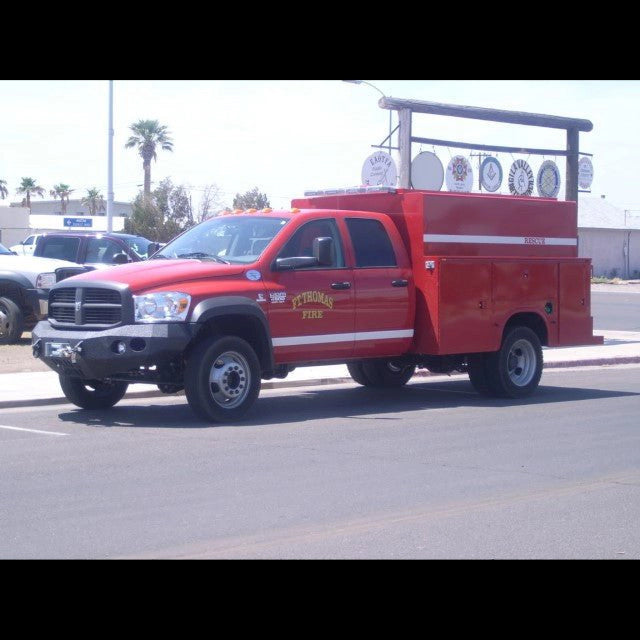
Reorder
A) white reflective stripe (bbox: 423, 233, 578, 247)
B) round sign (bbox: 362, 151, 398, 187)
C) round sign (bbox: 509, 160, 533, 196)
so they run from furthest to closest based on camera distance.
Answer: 1. round sign (bbox: 509, 160, 533, 196)
2. round sign (bbox: 362, 151, 398, 187)
3. white reflective stripe (bbox: 423, 233, 578, 247)

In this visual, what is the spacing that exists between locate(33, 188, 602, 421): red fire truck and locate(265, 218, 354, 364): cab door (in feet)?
0.06

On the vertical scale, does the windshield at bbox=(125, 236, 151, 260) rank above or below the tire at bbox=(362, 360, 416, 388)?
above

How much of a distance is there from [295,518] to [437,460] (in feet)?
8.72

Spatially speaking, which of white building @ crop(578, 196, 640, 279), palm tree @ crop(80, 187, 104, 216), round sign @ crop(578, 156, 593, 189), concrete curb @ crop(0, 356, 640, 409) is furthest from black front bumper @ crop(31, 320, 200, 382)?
palm tree @ crop(80, 187, 104, 216)

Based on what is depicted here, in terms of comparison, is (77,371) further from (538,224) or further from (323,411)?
(538,224)

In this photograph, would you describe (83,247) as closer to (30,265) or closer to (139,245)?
(139,245)

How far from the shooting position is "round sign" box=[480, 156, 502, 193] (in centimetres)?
2348

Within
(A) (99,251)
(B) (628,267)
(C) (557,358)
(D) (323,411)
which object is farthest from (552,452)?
(B) (628,267)

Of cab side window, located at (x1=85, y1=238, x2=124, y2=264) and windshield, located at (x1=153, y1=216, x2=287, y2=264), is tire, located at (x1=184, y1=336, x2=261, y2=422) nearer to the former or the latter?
windshield, located at (x1=153, y1=216, x2=287, y2=264)

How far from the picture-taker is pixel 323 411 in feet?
43.0

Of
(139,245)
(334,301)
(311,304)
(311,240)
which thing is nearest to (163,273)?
(311,304)

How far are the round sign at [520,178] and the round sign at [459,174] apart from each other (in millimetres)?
1517

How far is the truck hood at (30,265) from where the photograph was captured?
61.8 ft

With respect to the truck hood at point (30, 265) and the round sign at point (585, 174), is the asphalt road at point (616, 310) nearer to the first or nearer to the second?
the round sign at point (585, 174)
